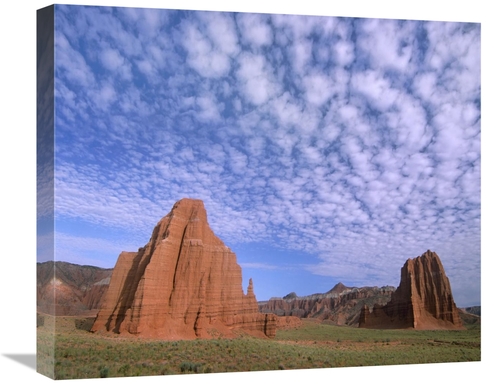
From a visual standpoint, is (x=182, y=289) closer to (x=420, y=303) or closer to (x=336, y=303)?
(x=336, y=303)

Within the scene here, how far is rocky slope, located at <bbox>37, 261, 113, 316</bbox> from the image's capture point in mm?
26344

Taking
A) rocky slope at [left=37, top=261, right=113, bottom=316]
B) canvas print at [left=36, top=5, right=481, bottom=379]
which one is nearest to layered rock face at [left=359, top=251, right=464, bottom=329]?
canvas print at [left=36, top=5, right=481, bottom=379]

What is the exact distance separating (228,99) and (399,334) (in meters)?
11.5

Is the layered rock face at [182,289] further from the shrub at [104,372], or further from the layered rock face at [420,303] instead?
the layered rock face at [420,303]

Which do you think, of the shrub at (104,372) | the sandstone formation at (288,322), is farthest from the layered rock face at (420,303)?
the shrub at (104,372)

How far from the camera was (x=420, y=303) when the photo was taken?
32.4 meters

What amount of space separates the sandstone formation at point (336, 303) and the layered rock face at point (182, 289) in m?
1.01

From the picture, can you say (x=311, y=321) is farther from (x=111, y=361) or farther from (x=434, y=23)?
(x=434, y=23)

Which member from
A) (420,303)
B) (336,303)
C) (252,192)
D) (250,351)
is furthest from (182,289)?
(420,303)

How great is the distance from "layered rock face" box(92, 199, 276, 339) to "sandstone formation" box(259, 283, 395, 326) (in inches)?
39.7

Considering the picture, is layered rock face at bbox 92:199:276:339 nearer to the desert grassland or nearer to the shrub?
the desert grassland

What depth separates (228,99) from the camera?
1163 inches

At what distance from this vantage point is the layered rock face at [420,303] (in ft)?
104

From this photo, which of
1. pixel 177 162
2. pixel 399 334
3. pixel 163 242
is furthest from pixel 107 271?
pixel 399 334
